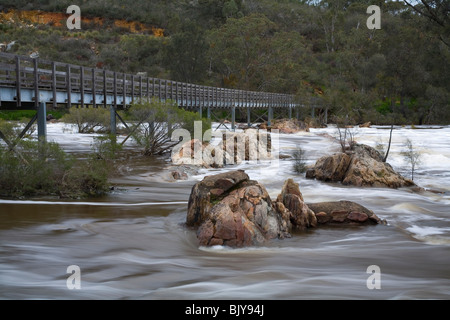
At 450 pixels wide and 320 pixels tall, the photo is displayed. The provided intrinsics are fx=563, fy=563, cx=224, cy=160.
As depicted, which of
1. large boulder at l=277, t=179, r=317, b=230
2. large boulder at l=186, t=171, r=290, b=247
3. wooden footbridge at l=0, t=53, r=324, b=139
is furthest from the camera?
wooden footbridge at l=0, t=53, r=324, b=139

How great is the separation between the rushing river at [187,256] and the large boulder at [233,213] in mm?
272

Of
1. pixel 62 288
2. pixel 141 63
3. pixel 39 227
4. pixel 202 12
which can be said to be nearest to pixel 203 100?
pixel 39 227

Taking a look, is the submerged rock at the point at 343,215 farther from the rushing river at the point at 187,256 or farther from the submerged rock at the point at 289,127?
the submerged rock at the point at 289,127

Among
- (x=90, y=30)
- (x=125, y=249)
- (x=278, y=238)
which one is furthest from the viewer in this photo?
(x=90, y=30)

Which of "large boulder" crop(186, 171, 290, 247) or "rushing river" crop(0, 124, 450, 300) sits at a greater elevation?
"large boulder" crop(186, 171, 290, 247)

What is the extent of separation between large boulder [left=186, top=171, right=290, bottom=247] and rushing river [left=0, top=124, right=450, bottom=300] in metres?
0.27

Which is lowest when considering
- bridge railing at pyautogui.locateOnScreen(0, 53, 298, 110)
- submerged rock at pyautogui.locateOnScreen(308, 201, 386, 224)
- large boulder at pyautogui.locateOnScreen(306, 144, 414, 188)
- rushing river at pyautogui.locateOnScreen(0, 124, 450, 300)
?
rushing river at pyautogui.locateOnScreen(0, 124, 450, 300)

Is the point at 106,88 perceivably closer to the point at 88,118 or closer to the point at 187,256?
the point at 88,118

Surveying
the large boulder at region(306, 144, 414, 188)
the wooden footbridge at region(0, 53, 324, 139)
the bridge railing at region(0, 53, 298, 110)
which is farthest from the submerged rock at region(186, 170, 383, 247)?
the bridge railing at region(0, 53, 298, 110)

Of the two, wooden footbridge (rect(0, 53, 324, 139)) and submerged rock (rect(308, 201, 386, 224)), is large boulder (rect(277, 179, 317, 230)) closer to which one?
submerged rock (rect(308, 201, 386, 224))

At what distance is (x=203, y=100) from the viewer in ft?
126

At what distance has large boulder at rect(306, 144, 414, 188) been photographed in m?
17.4

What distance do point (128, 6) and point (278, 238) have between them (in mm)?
112008
